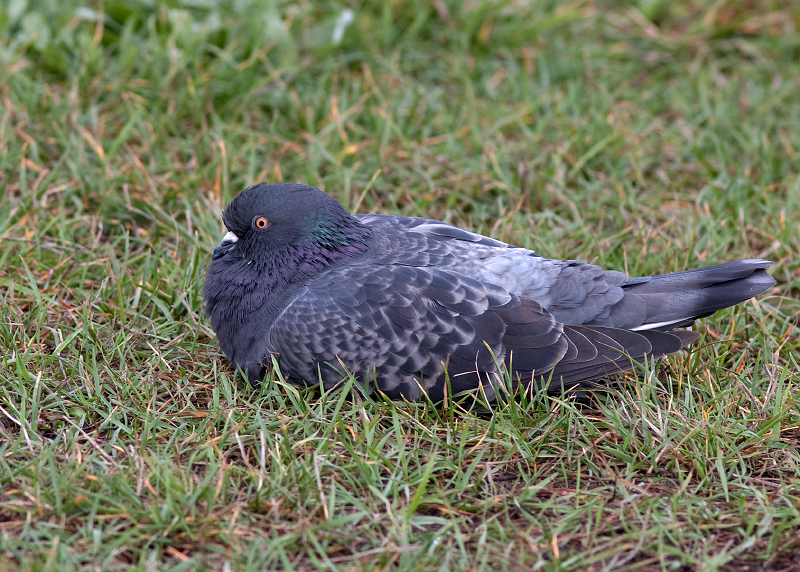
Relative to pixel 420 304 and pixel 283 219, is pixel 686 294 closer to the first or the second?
pixel 420 304

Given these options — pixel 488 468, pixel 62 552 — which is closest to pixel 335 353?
pixel 488 468

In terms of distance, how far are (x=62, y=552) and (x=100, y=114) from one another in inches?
161

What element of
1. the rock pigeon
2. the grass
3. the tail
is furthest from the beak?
the tail

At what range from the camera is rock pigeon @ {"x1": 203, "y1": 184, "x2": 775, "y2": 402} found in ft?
14.0

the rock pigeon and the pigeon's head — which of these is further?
the pigeon's head

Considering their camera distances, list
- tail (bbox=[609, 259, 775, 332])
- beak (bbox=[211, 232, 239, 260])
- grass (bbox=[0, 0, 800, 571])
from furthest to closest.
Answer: beak (bbox=[211, 232, 239, 260]) < tail (bbox=[609, 259, 775, 332]) < grass (bbox=[0, 0, 800, 571])

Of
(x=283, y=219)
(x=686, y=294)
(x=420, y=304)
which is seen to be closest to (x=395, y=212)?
(x=283, y=219)

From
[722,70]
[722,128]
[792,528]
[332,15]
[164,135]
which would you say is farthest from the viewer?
[722,70]

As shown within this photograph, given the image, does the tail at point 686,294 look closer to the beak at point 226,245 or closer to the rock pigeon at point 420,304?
Result: the rock pigeon at point 420,304

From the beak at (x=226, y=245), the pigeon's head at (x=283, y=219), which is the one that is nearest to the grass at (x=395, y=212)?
the beak at (x=226, y=245)

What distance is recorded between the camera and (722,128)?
6.91 m

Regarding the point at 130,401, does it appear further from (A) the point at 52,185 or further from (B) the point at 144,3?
(B) the point at 144,3

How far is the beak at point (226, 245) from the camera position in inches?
187

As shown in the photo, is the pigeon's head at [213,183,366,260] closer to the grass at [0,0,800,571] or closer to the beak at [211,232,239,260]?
the beak at [211,232,239,260]
